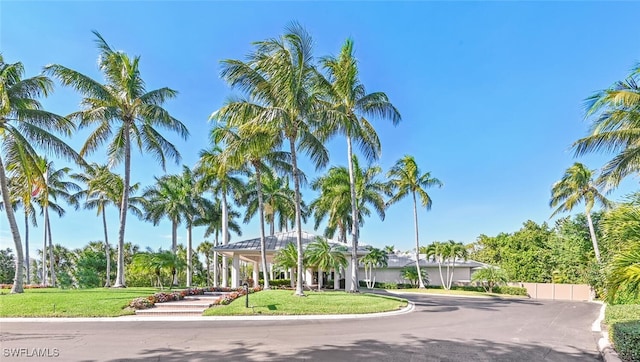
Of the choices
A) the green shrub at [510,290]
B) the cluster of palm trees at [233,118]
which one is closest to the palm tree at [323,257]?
the cluster of palm trees at [233,118]

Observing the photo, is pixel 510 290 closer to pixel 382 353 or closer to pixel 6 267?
pixel 382 353

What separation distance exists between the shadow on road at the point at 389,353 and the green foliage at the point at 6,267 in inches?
2097

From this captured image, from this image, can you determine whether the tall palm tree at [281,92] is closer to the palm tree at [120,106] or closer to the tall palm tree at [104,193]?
the palm tree at [120,106]

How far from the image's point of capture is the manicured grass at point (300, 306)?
13.3 m

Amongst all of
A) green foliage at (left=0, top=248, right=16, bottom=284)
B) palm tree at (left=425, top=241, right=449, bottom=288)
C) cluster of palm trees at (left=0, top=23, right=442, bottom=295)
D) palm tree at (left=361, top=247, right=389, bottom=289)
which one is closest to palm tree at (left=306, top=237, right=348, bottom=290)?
cluster of palm trees at (left=0, top=23, right=442, bottom=295)

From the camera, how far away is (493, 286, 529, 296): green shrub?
29.9m

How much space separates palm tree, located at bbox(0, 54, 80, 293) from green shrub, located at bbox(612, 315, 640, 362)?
2029cm

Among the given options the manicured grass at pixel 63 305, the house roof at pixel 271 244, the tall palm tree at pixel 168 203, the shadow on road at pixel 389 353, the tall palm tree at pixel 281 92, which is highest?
the tall palm tree at pixel 281 92

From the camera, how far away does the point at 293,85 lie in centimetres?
1521

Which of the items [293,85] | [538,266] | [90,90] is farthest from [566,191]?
[90,90]

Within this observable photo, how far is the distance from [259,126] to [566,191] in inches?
1079

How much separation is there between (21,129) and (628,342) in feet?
71.9

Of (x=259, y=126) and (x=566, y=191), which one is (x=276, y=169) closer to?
(x=259, y=126)

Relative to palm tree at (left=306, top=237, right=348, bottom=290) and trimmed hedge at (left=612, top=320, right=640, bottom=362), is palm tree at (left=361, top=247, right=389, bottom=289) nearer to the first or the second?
palm tree at (left=306, top=237, right=348, bottom=290)
